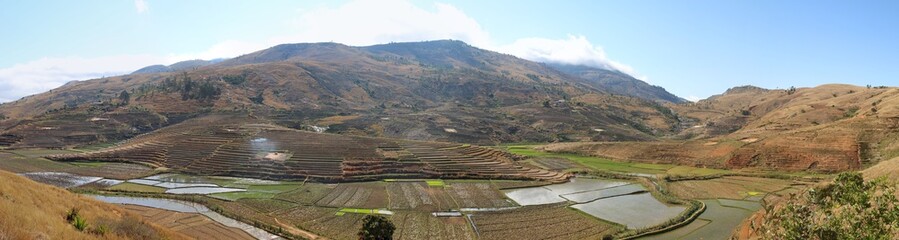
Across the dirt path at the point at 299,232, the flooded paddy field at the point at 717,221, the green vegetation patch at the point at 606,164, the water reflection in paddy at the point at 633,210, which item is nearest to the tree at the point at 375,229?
the dirt path at the point at 299,232

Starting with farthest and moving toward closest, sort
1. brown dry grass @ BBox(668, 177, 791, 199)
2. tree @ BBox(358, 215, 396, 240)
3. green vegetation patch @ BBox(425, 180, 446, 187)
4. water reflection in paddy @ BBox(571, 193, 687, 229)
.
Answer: green vegetation patch @ BBox(425, 180, 446, 187) → brown dry grass @ BBox(668, 177, 791, 199) → water reflection in paddy @ BBox(571, 193, 687, 229) → tree @ BBox(358, 215, 396, 240)

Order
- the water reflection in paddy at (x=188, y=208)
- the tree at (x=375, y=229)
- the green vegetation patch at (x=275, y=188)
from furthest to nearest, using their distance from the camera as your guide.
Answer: the green vegetation patch at (x=275, y=188), the water reflection in paddy at (x=188, y=208), the tree at (x=375, y=229)

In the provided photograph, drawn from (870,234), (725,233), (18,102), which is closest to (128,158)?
(725,233)

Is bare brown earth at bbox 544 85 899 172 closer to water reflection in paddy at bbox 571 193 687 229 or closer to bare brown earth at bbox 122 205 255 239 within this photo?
water reflection in paddy at bbox 571 193 687 229

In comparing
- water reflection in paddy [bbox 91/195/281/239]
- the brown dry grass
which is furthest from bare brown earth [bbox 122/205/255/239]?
the brown dry grass

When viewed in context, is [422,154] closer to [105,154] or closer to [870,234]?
[105,154]

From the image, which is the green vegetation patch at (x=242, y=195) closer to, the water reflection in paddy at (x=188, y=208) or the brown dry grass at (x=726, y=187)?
the water reflection in paddy at (x=188, y=208)

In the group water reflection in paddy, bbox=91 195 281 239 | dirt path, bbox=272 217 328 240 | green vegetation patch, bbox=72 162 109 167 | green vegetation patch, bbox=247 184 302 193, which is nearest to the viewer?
dirt path, bbox=272 217 328 240
